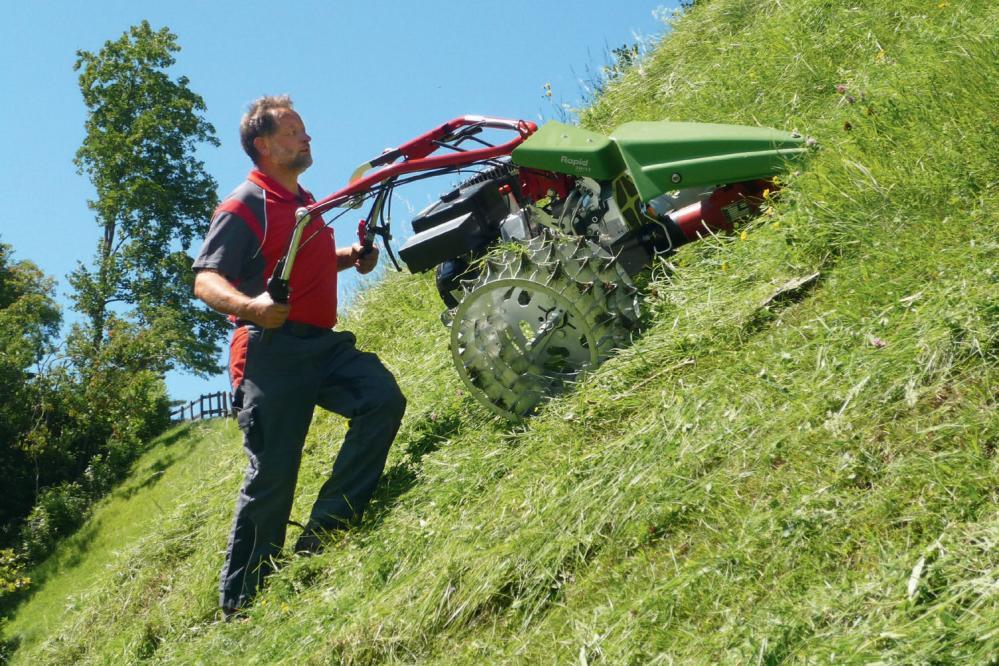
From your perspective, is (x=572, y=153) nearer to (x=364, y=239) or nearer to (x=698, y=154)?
(x=698, y=154)

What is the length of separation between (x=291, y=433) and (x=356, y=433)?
1.06ft

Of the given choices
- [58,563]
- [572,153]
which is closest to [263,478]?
[572,153]

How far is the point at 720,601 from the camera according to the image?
3.29 metres

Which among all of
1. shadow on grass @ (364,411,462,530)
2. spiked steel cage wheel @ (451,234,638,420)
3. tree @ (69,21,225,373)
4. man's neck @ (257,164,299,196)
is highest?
tree @ (69,21,225,373)

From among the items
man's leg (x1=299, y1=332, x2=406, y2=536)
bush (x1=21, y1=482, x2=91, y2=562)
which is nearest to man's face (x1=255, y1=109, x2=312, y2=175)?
man's leg (x1=299, y1=332, x2=406, y2=536)

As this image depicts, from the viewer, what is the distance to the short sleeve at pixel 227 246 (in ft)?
17.7

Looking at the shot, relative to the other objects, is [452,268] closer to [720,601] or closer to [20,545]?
[720,601]

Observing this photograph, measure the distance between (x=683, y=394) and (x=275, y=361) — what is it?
6.69ft

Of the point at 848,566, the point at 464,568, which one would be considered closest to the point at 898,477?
the point at 848,566

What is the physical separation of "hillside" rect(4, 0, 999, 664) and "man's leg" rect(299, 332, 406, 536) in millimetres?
159

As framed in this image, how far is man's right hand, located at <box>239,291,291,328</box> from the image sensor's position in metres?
5.12

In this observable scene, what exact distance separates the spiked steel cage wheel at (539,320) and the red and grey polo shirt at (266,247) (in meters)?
0.79

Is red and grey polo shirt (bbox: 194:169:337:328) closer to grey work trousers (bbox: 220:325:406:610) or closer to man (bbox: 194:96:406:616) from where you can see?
man (bbox: 194:96:406:616)

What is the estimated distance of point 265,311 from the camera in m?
5.12
